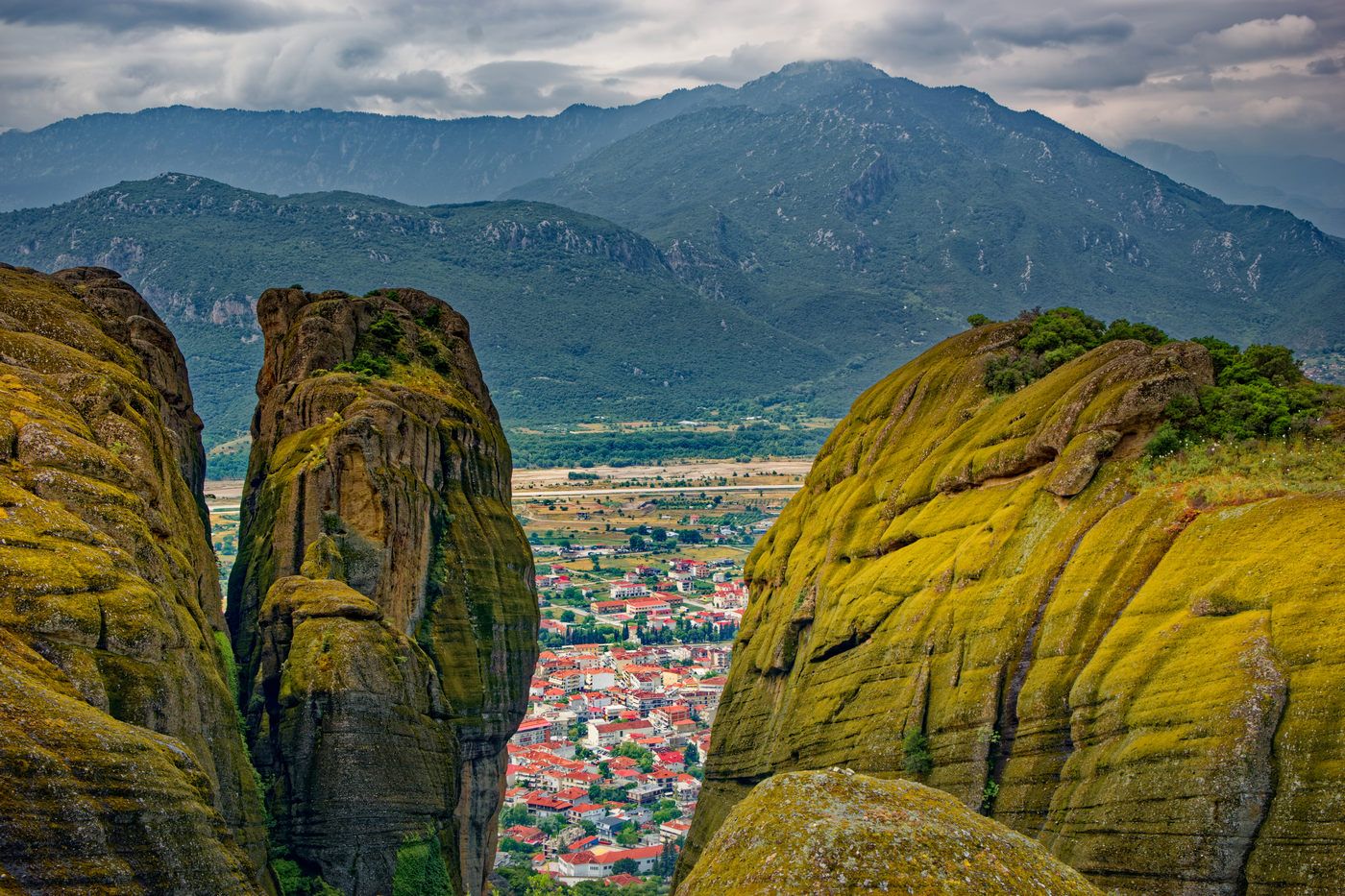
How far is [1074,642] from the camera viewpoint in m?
40.2

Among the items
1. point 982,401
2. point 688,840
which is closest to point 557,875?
point 688,840

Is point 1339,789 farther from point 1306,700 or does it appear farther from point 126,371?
point 126,371

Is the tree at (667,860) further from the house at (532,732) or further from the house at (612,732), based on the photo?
the house at (532,732)

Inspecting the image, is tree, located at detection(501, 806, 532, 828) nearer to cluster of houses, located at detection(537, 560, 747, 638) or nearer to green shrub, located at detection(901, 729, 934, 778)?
green shrub, located at detection(901, 729, 934, 778)

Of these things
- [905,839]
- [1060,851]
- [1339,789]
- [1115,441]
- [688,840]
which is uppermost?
[1115,441]

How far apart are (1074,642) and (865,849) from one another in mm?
20094

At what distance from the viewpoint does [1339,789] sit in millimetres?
31078

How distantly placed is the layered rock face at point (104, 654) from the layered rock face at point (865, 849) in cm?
1072

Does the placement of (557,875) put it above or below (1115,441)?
below

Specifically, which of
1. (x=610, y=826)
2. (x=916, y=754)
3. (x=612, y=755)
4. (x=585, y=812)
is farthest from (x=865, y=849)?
(x=612, y=755)

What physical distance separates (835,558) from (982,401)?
8.93 meters

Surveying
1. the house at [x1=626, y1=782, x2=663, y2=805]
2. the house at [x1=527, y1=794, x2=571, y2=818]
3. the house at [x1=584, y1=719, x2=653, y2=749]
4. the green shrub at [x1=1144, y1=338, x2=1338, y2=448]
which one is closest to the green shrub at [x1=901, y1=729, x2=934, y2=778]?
the green shrub at [x1=1144, y1=338, x2=1338, y2=448]

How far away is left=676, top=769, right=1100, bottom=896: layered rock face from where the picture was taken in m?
21.7

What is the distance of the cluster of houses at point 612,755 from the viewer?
318 feet
